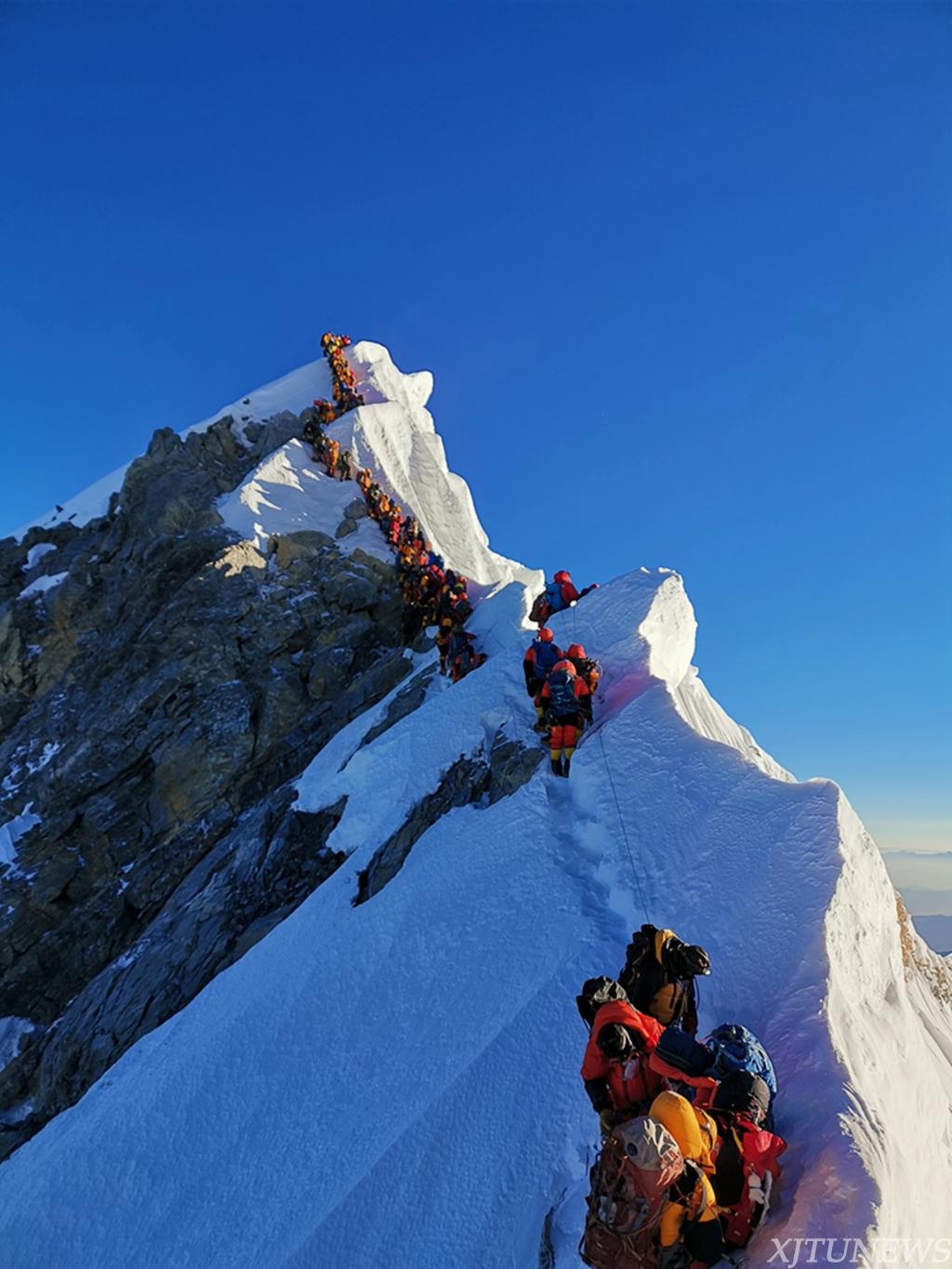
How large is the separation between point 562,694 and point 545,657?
4.23ft

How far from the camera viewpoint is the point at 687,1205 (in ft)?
10.8

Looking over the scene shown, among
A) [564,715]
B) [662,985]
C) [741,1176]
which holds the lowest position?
[741,1176]

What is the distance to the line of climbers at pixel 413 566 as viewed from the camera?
54.7 feet

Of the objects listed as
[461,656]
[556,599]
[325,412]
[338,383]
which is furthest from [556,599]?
[338,383]

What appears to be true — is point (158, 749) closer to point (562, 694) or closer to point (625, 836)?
point (562, 694)

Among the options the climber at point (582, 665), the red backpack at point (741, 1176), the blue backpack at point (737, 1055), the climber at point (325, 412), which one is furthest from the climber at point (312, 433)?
the red backpack at point (741, 1176)

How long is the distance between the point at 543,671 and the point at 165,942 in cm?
1022

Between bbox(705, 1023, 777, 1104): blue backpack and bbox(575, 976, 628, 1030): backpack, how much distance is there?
2.05 feet

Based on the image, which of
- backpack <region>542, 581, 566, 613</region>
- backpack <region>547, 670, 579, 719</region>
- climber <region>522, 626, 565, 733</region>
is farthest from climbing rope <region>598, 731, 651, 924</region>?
backpack <region>542, 581, 566, 613</region>

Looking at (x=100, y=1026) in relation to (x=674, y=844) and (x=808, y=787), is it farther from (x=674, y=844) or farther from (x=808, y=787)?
(x=808, y=787)

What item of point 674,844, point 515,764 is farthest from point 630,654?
point 674,844

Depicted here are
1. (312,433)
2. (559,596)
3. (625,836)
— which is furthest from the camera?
(312,433)

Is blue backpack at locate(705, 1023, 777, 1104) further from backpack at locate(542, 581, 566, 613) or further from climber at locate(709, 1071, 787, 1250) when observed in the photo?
backpack at locate(542, 581, 566, 613)

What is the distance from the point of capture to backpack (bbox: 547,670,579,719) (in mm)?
9953
